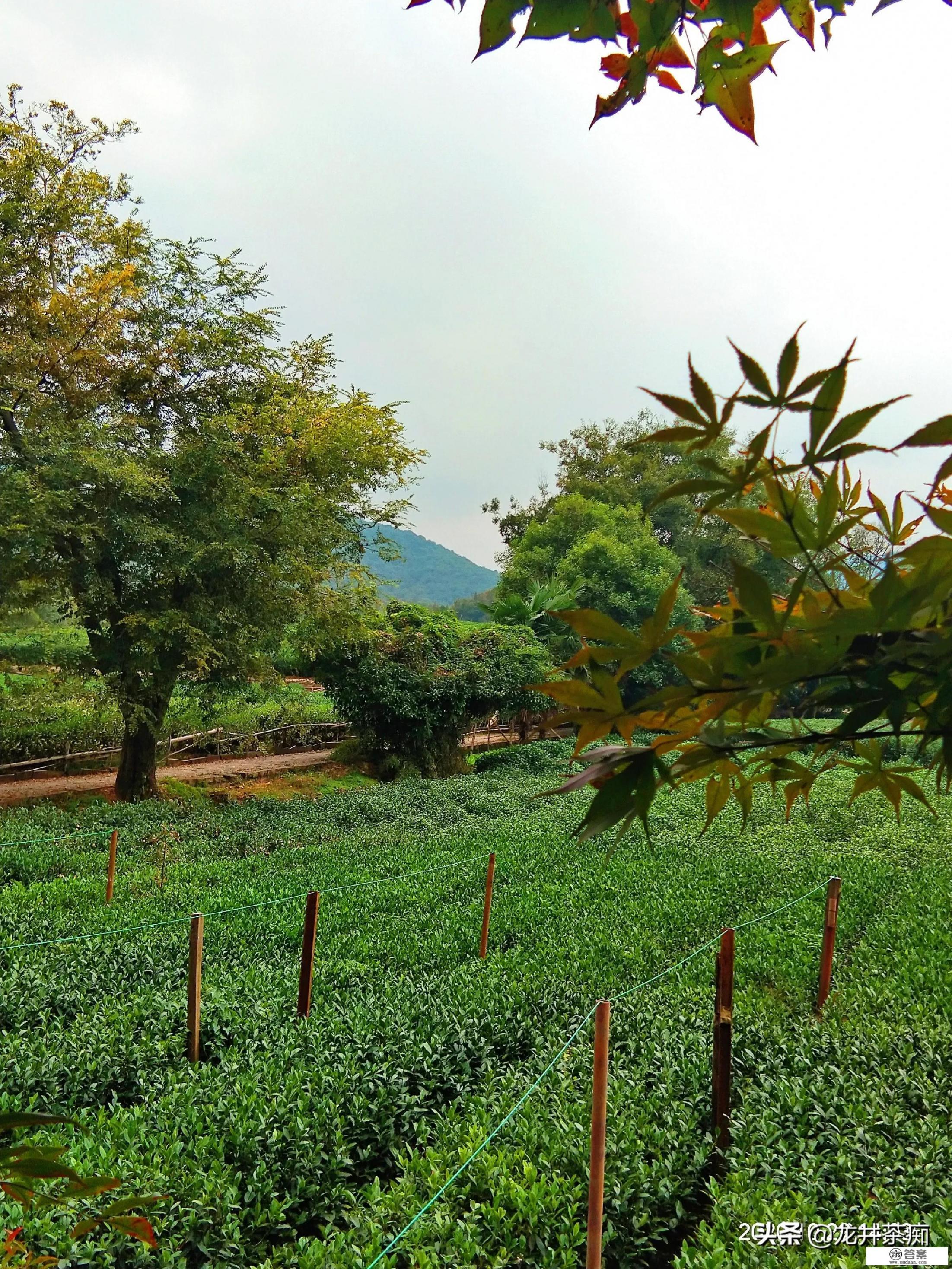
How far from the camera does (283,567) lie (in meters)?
11.0

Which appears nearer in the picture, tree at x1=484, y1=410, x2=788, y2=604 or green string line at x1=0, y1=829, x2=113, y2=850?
green string line at x1=0, y1=829, x2=113, y2=850

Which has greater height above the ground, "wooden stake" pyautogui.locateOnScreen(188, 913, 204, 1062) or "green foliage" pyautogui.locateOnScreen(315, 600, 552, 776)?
"green foliage" pyautogui.locateOnScreen(315, 600, 552, 776)

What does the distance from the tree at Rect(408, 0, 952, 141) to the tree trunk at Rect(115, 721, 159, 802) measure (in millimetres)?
11657

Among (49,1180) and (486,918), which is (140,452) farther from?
(49,1180)

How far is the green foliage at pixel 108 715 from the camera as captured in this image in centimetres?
1115

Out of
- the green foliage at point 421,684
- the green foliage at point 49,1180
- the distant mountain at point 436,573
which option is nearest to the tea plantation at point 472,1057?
the green foliage at point 49,1180

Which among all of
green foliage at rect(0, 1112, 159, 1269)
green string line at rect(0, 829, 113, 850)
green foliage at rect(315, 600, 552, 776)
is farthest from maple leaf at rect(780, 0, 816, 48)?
green foliage at rect(315, 600, 552, 776)

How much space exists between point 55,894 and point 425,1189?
494cm

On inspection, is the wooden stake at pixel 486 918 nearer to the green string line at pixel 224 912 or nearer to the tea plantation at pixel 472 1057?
the tea plantation at pixel 472 1057

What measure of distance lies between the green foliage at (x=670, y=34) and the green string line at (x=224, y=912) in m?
4.34

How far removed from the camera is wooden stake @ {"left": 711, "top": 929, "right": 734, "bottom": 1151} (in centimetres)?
299

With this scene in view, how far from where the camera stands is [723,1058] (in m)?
3.04

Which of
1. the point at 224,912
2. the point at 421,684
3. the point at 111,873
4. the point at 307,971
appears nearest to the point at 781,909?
the point at 307,971

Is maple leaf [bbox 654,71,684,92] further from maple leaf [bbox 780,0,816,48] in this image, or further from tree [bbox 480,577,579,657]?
tree [bbox 480,577,579,657]
